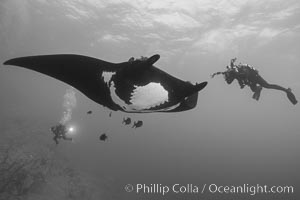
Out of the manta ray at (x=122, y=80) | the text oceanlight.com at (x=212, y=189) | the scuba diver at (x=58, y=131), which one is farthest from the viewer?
the text oceanlight.com at (x=212, y=189)

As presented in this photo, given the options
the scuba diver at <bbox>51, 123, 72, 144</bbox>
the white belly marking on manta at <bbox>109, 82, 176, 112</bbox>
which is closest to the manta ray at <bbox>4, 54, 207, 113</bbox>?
the white belly marking on manta at <bbox>109, 82, 176, 112</bbox>

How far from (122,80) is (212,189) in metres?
33.3

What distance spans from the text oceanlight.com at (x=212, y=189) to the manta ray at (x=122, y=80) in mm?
28082

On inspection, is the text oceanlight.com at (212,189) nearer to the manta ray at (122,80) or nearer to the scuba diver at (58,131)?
the scuba diver at (58,131)

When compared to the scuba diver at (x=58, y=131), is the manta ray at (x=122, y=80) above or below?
below

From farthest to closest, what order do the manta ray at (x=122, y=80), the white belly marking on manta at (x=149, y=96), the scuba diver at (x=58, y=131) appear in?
the scuba diver at (x=58, y=131)
the white belly marking on manta at (x=149, y=96)
the manta ray at (x=122, y=80)

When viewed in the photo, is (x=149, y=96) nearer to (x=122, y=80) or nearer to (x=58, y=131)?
(x=122, y=80)

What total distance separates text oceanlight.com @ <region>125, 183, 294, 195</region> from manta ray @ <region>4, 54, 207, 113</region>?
2808cm

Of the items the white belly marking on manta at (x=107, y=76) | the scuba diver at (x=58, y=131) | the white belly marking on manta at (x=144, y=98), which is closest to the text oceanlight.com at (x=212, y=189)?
the scuba diver at (x=58, y=131)

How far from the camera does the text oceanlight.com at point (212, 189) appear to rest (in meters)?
31.4

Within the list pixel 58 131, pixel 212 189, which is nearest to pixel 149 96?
pixel 58 131

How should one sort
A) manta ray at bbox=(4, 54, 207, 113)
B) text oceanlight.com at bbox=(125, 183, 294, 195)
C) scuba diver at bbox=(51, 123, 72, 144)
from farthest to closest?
text oceanlight.com at bbox=(125, 183, 294, 195)
scuba diver at bbox=(51, 123, 72, 144)
manta ray at bbox=(4, 54, 207, 113)

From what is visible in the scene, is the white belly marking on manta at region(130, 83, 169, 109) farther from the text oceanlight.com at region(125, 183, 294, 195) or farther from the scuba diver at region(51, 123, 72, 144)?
the text oceanlight.com at region(125, 183, 294, 195)

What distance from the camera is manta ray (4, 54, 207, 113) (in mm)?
2580
